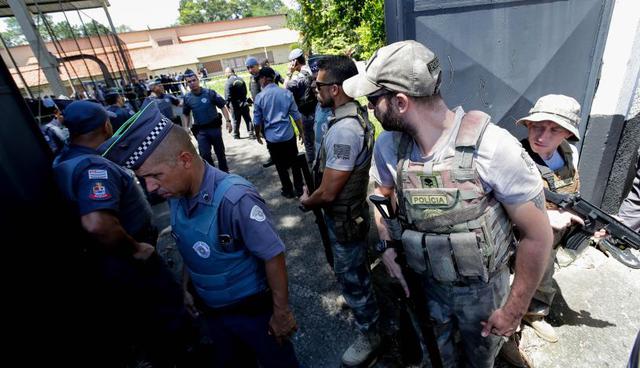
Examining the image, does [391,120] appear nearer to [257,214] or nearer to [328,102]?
[257,214]

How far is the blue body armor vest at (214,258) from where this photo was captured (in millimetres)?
1479

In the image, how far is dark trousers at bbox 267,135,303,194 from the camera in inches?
186

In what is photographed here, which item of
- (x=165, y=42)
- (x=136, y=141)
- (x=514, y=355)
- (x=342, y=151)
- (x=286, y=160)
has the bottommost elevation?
(x=514, y=355)

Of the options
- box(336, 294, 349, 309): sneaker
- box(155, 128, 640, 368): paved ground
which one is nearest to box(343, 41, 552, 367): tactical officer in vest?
box(155, 128, 640, 368): paved ground

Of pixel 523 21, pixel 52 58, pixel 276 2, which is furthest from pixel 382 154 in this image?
pixel 276 2

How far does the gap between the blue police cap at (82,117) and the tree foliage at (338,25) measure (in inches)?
405

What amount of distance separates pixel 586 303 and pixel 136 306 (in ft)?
11.4

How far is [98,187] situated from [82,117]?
23.4 inches

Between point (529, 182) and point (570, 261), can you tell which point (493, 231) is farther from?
point (570, 261)

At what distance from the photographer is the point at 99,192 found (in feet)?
6.27

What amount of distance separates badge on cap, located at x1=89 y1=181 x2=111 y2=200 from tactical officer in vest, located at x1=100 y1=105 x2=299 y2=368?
626mm

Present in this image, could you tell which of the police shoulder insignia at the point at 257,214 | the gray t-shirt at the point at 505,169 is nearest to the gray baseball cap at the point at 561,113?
the gray t-shirt at the point at 505,169

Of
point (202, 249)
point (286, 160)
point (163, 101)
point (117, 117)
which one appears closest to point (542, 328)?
point (202, 249)

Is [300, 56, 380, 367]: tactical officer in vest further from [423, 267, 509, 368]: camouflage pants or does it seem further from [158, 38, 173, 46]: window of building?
[158, 38, 173, 46]: window of building
